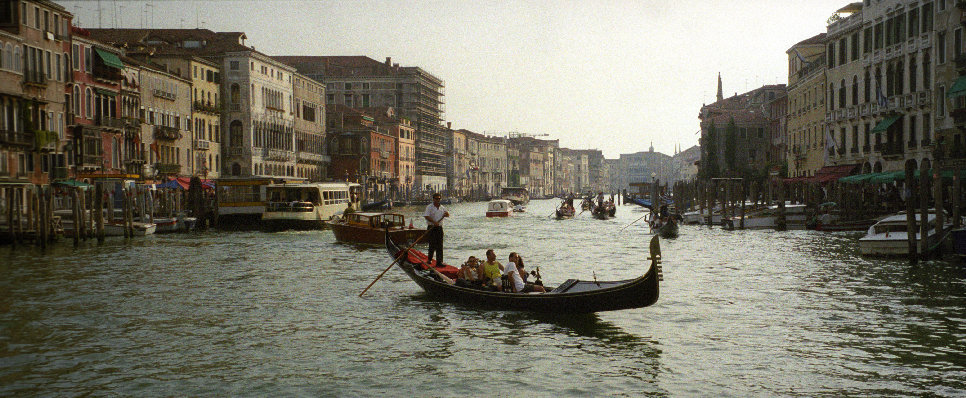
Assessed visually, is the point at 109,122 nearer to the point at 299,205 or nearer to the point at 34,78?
the point at 34,78

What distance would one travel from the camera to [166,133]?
53.4 metres

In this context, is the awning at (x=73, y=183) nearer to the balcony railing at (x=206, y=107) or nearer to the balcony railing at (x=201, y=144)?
the balcony railing at (x=201, y=144)

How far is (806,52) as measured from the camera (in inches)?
2420

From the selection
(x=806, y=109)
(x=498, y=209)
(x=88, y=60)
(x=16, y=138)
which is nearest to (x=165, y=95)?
(x=88, y=60)

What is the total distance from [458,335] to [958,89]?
82.1 feet

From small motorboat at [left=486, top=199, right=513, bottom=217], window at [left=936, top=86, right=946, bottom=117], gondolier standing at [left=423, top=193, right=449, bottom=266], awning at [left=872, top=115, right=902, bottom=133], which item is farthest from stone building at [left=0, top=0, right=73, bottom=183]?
window at [left=936, top=86, right=946, bottom=117]

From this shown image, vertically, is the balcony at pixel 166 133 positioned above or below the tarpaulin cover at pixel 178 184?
above

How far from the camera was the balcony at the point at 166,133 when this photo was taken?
52594mm

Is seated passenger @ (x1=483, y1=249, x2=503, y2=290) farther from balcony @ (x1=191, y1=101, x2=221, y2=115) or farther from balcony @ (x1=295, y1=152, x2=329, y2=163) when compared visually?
balcony @ (x1=295, y1=152, x2=329, y2=163)

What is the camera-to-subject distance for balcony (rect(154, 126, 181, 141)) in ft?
173

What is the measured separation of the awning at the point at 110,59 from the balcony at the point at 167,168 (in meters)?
6.63

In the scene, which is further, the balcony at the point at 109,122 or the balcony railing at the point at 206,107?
the balcony railing at the point at 206,107

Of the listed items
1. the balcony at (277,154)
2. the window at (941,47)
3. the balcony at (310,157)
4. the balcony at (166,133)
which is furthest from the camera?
the balcony at (310,157)

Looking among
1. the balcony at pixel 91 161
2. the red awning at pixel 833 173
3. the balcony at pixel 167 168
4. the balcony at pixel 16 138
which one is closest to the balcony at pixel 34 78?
the balcony at pixel 16 138
